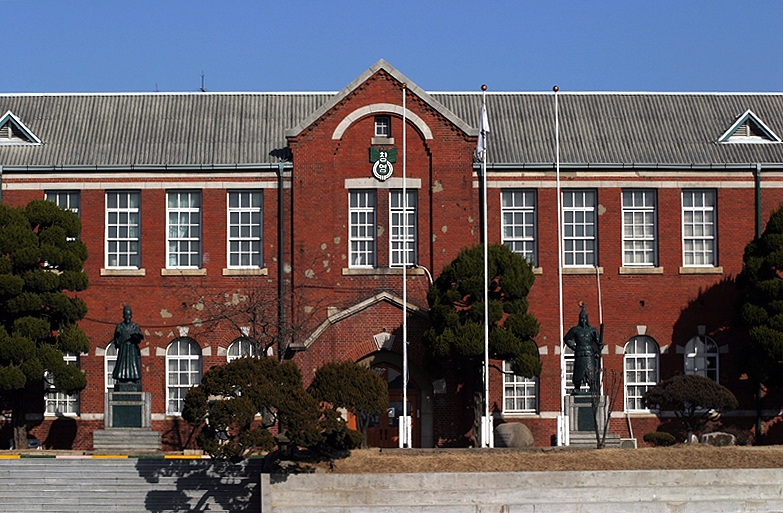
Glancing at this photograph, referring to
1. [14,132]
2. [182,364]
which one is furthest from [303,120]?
[14,132]

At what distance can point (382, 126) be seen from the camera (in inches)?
1724

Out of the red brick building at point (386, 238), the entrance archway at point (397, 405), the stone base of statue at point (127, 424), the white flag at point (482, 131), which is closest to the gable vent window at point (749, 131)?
the red brick building at point (386, 238)

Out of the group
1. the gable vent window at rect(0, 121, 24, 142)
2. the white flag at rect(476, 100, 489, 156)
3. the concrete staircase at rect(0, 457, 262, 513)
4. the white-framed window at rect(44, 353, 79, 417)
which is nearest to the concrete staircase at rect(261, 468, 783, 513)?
the concrete staircase at rect(0, 457, 262, 513)

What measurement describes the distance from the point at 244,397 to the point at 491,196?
12.8 m

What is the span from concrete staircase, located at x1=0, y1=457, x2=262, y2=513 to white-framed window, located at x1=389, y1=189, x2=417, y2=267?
31.5 feet

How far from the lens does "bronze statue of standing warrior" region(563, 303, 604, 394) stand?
132ft

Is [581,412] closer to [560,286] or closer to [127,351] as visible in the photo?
[560,286]

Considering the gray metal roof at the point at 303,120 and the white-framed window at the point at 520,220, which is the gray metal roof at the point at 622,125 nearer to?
the gray metal roof at the point at 303,120

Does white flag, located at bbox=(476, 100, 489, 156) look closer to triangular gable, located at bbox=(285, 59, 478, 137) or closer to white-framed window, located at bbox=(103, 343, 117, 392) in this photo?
triangular gable, located at bbox=(285, 59, 478, 137)

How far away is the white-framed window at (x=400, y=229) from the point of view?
1715 inches

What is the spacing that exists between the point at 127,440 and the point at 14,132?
37.4 feet

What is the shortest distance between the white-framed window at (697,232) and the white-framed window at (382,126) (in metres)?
9.17

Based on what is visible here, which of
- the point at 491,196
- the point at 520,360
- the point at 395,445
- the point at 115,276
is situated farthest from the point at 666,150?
the point at 115,276

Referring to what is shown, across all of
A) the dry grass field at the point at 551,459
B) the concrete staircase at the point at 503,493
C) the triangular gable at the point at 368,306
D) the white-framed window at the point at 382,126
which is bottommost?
the concrete staircase at the point at 503,493
